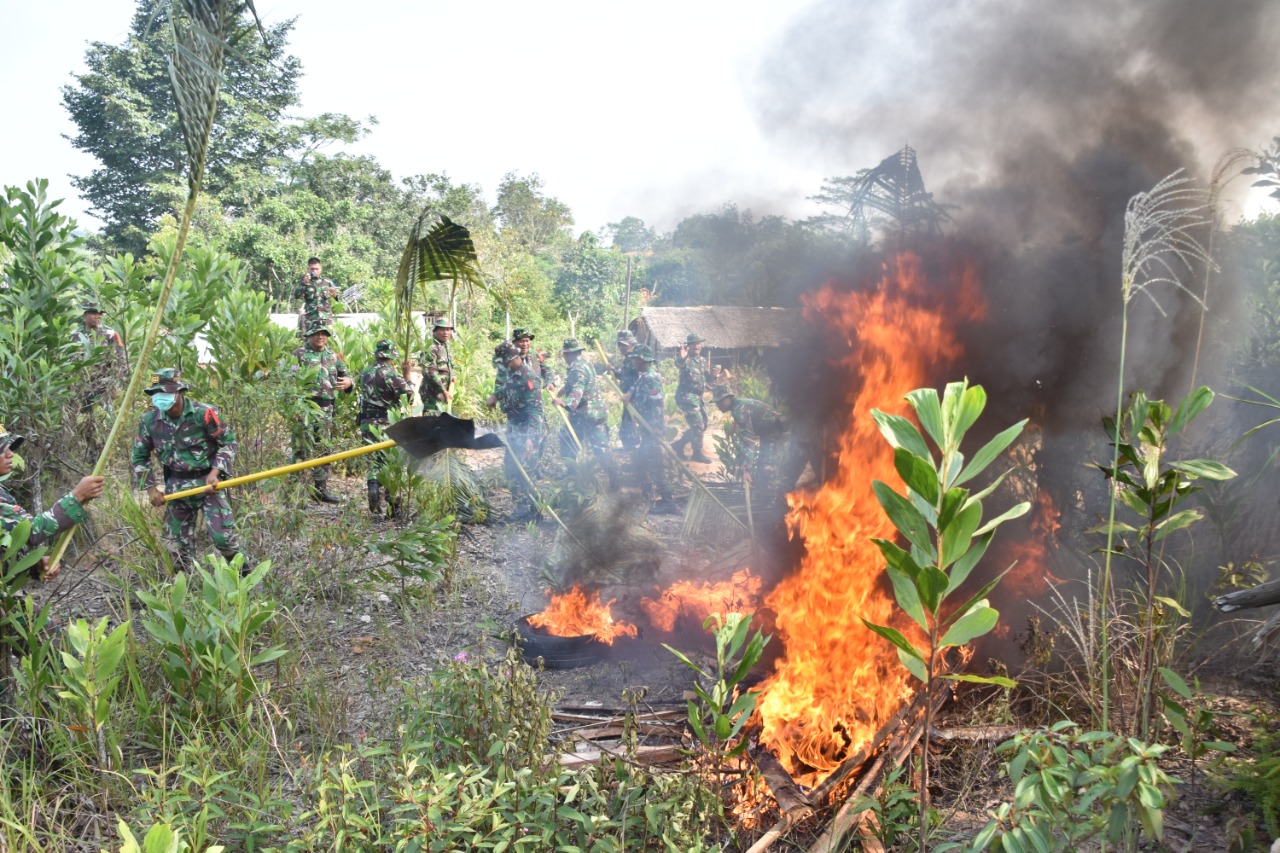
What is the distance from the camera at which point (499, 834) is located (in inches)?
113

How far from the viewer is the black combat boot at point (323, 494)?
835 centimetres

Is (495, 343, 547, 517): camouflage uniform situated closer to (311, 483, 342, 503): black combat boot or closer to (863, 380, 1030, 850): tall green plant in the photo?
(311, 483, 342, 503): black combat boot

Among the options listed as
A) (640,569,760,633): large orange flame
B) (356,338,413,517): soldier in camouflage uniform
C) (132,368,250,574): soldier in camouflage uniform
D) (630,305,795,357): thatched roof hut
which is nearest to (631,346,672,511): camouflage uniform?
(630,305,795,357): thatched roof hut

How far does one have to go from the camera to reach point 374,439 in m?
9.12

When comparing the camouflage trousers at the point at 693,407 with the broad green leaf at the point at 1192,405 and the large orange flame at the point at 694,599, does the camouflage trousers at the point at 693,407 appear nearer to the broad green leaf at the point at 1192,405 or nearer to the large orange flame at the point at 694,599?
the large orange flame at the point at 694,599

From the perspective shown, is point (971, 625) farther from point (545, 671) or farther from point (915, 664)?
point (545, 671)

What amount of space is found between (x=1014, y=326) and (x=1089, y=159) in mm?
1704

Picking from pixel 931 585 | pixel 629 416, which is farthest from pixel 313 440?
pixel 931 585

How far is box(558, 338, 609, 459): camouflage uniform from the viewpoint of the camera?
1184cm

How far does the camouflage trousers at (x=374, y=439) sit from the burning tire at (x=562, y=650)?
3.04 meters

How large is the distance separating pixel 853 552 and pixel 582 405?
297 inches

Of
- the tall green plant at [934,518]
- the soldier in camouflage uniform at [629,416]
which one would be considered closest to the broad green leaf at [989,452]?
the tall green plant at [934,518]

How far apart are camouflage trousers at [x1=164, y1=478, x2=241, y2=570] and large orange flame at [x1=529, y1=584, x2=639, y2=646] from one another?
2542 mm

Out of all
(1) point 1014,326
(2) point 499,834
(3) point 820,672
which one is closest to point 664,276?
(1) point 1014,326
